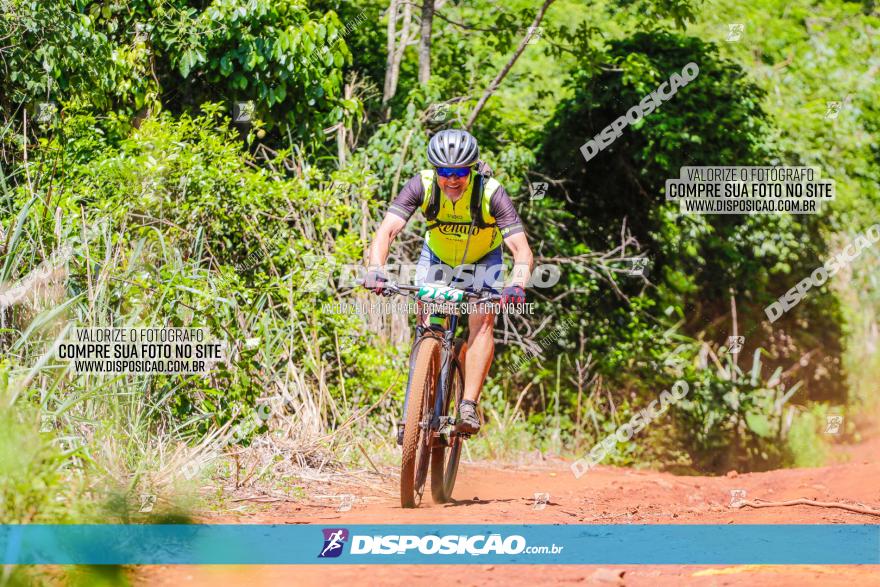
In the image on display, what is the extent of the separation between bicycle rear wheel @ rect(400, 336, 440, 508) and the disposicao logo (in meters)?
0.81

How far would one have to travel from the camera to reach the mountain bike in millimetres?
5898

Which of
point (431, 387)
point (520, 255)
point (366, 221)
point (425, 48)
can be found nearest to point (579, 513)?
point (431, 387)

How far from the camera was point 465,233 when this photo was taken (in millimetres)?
6629

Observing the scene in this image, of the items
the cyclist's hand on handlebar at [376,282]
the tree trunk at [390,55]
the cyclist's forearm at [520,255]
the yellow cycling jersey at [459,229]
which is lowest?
the cyclist's hand on handlebar at [376,282]

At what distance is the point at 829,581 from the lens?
469 centimetres

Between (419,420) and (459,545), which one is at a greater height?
(419,420)

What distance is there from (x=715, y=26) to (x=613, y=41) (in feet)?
15.3

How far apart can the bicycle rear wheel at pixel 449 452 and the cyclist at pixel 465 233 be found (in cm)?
7

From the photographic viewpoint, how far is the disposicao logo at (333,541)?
4992 millimetres

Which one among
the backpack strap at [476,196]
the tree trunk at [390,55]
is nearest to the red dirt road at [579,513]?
the backpack strap at [476,196]

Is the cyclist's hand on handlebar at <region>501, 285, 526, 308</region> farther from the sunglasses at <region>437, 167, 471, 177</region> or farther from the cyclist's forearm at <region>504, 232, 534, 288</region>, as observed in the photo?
the sunglasses at <region>437, 167, 471, 177</region>

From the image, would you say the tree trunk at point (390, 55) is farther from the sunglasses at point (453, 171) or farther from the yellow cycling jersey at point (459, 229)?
the sunglasses at point (453, 171)

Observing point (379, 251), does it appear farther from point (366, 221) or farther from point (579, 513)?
point (366, 221)

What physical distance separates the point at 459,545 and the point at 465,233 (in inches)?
85.7
